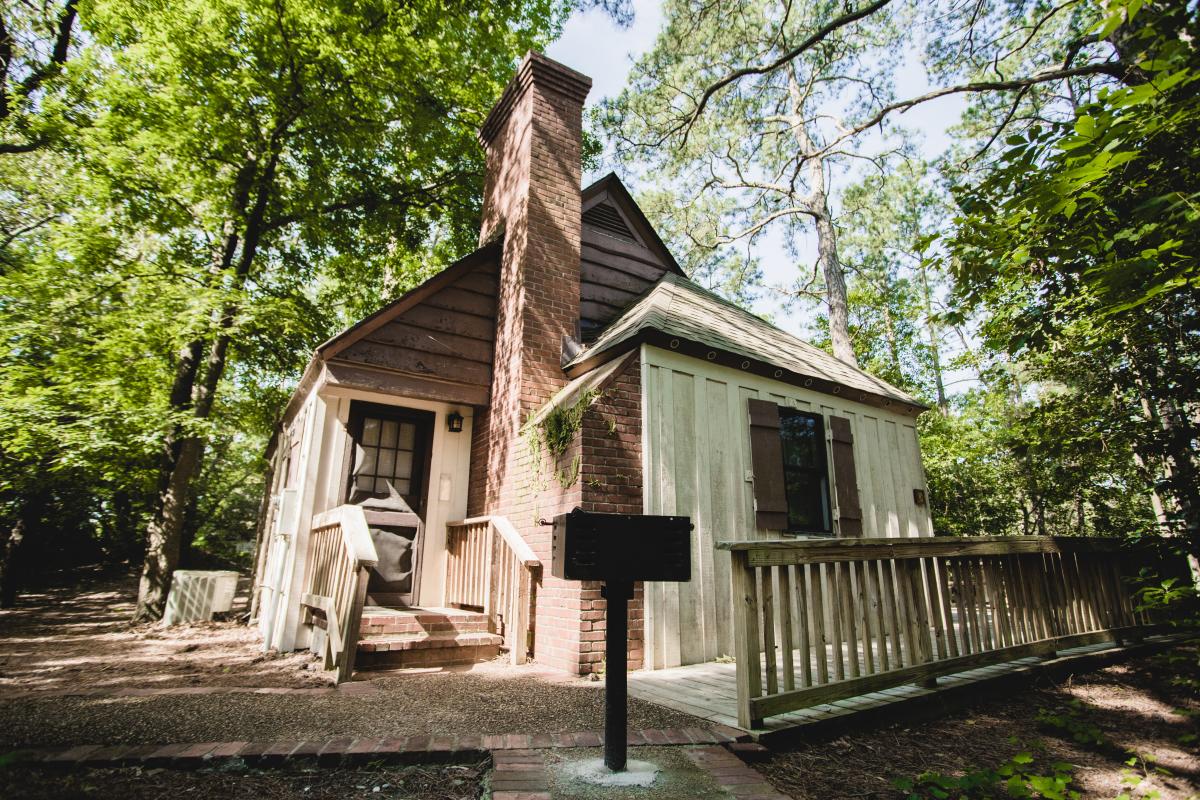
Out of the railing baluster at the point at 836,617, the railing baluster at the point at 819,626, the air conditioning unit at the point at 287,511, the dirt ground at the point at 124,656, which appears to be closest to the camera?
the railing baluster at the point at 819,626

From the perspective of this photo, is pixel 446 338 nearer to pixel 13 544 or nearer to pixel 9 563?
pixel 9 563

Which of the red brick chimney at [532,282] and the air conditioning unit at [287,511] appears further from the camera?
the air conditioning unit at [287,511]

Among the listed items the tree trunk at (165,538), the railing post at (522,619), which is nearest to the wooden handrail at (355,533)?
the railing post at (522,619)

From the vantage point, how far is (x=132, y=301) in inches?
344

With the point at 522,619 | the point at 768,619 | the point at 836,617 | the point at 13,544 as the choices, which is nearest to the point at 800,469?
the point at 836,617

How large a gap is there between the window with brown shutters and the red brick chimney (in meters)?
2.25

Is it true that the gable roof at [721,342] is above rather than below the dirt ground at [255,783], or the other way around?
above

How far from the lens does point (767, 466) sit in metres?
6.03

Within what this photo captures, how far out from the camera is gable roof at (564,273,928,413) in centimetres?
565

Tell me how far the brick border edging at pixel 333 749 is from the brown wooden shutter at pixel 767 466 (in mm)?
3134

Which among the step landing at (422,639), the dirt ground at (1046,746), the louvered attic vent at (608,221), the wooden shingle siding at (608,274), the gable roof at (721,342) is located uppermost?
the louvered attic vent at (608,221)

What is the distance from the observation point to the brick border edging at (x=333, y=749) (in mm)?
2502

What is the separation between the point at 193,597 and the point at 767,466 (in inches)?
338

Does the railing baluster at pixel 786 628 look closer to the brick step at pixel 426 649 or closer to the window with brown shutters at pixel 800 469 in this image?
the window with brown shutters at pixel 800 469
